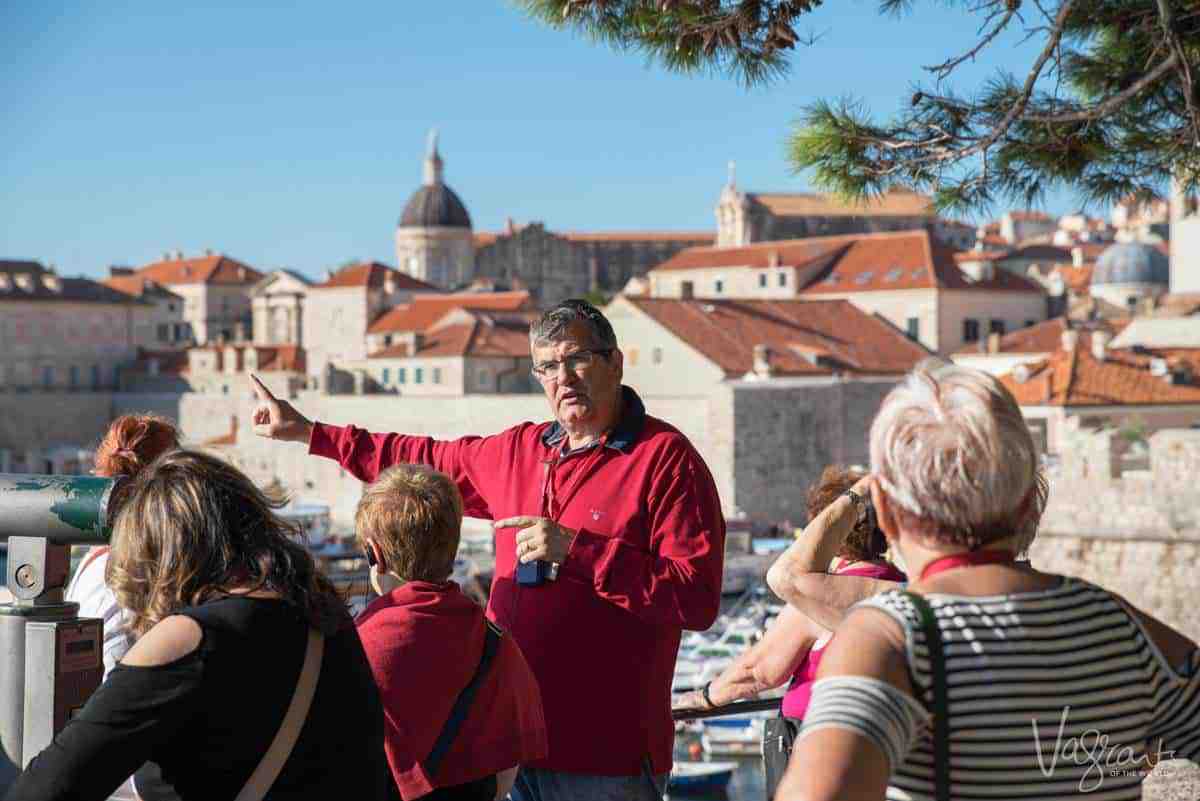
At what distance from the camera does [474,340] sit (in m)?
45.1

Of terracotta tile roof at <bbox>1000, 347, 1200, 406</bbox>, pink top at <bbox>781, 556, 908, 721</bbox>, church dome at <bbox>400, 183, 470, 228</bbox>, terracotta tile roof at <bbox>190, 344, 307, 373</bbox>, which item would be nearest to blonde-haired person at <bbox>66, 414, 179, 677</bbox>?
pink top at <bbox>781, 556, 908, 721</bbox>

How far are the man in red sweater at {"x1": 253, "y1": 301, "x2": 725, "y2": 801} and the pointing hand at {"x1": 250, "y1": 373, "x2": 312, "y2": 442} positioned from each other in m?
0.61

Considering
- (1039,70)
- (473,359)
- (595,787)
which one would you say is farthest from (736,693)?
(473,359)

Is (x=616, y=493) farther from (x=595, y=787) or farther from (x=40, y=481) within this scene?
(x=40, y=481)

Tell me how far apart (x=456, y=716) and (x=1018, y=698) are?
1174 mm

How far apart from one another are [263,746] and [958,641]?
2.67ft

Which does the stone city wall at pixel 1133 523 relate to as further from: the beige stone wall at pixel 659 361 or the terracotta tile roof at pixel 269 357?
the terracotta tile roof at pixel 269 357

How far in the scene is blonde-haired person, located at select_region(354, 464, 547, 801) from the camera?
8.36 ft

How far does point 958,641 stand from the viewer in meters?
1.64

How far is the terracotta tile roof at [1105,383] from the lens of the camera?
30.5m

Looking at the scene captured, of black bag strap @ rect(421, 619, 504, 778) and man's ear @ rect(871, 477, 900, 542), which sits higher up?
man's ear @ rect(871, 477, 900, 542)

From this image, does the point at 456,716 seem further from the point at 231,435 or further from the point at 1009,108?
the point at 231,435

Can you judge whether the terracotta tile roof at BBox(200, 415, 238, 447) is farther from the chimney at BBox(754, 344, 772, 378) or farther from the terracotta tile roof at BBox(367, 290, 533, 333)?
the chimney at BBox(754, 344, 772, 378)

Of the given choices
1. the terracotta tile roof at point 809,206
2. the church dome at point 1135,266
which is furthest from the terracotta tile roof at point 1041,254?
the church dome at point 1135,266
